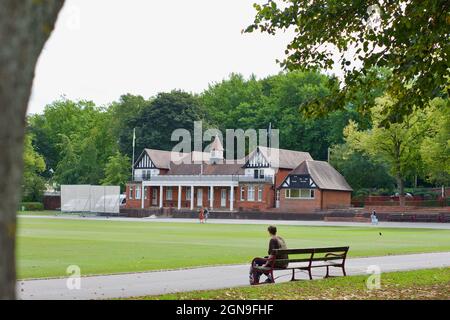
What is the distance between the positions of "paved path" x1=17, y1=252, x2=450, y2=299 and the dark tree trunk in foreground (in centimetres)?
885

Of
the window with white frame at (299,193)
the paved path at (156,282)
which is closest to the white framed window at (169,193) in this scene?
the window with white frame at (299,193)

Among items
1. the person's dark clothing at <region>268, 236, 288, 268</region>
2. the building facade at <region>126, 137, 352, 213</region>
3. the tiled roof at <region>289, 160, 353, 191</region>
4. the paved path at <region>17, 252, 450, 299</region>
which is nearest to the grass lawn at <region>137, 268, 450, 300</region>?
the person's dark clothing at <region>268, 236, 288, 268</region>

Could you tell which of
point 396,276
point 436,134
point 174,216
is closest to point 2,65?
point 396,276

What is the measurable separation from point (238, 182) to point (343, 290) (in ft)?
255

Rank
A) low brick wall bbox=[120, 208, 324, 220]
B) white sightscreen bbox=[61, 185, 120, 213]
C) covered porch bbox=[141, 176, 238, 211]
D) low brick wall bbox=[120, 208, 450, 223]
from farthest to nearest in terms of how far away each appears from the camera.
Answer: covered porch bbox=[141, 176, 238, 211] → white sightscreen bbox=[61, 185, 120, 213] → low brick wall bbox=[120, 208, 324, 220] → low brick wall bbox=[120, 208, 450, 223]

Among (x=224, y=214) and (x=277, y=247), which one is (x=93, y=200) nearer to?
(x=224, y=214)

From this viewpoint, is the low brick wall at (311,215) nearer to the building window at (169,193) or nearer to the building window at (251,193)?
the building window at (251,193)

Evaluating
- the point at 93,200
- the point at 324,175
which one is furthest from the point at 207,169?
the point at 93,200

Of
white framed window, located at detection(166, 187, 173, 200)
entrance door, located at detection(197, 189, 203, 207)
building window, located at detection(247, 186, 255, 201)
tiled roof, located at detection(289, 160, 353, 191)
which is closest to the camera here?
tiled roof, located at detection(289, 160, 353, 191)

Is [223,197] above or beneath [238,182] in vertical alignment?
beneath

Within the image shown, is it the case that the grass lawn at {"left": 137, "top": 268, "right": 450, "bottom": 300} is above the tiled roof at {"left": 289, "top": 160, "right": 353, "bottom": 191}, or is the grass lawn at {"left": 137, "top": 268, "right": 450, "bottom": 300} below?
below

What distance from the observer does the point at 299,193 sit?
278 feet

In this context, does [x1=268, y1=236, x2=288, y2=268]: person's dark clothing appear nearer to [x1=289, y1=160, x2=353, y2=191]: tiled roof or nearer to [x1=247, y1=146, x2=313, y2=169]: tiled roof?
[x1=289, y1=160, x2=353, y2=191]: tiled roof

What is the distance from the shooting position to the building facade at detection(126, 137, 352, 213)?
84.4m
